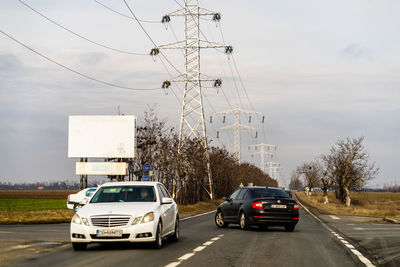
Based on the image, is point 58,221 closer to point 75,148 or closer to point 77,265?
point 77,265

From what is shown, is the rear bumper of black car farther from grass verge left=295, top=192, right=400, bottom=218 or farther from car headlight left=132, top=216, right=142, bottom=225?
grass verge left=295, top=192, right=400, bottom=218

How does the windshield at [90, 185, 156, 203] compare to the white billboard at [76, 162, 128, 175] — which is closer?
the windshield at [90, 185, 156, 203]

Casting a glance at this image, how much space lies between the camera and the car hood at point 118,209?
13.8 m

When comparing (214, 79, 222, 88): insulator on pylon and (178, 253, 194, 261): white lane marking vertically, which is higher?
(214, 79, 222, 88): insulator on pylon

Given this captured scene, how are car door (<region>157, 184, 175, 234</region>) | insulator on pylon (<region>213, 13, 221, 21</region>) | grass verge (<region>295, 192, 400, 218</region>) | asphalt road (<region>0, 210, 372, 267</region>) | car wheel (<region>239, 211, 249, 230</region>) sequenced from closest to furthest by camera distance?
asphalt road (<region>0, 210, 372, 267</region>)
car door (<region>157, 184, 175, 234</region>)
car wheel (<region>239, 211, 249, 230</region>)
grass verge (<region>295, 192, 400, 218</region>)
insulator on pylon (<region>213, 13, 221, 21</region>)

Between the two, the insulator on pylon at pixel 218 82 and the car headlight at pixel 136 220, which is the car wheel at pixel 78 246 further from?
the insulator on pylon at pixel 218 82

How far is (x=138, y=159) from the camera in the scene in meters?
49.3

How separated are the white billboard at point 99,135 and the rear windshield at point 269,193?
28986 mm

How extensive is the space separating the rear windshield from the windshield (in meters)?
7.50

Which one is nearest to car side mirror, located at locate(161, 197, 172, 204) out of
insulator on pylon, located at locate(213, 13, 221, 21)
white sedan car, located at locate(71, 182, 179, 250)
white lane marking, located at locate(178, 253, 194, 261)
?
white sedan car, located at locate(71, 182, 179, 250)

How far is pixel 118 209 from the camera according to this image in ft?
45.9

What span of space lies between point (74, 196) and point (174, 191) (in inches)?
Result: 724

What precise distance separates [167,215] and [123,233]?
6.59ft

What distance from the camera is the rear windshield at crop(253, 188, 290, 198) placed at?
22.2 m
